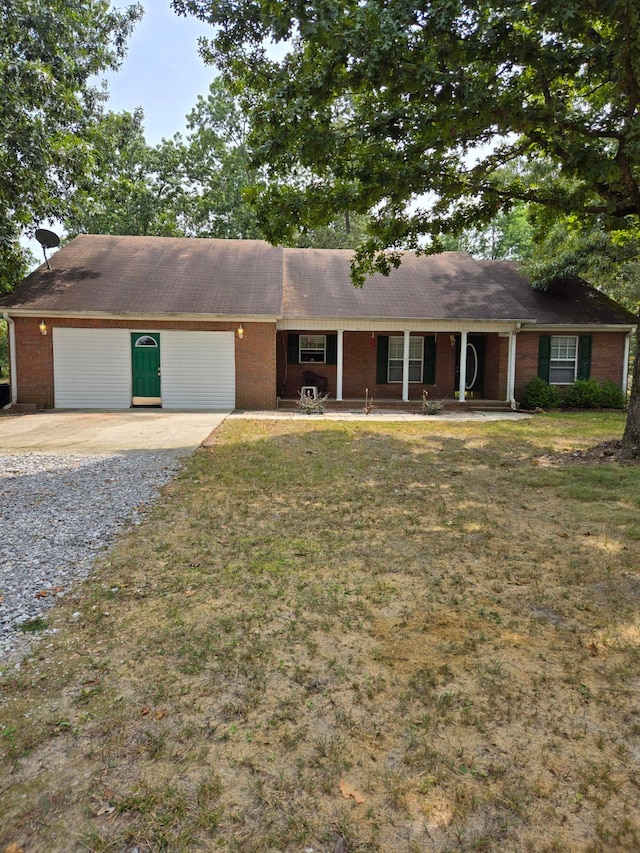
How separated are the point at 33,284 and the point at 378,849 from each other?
17.9m

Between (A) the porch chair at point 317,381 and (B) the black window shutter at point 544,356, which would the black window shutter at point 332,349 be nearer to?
(A) the porch chair at point 317,381

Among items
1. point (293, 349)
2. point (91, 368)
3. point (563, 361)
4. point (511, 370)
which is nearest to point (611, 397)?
point (563, 361)

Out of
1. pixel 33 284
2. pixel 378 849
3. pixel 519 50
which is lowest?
pixel 378 849

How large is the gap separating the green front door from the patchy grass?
11.7 meters

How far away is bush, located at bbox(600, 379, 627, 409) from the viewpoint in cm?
1647

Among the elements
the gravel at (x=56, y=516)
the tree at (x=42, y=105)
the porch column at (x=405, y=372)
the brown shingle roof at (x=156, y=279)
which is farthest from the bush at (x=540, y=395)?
the tree at (x=42, y=105)

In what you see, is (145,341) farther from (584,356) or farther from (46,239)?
(584,356)

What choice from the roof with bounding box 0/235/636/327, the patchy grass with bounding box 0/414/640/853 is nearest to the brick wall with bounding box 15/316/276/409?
the roof with bounding box 0/235/636/327

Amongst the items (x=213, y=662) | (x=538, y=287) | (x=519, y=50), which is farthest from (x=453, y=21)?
(x=538, y=287)

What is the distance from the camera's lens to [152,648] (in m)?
2.85

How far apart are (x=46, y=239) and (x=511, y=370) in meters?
15.3

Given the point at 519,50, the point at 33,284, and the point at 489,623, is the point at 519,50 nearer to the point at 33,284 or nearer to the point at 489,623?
the point at 489,623

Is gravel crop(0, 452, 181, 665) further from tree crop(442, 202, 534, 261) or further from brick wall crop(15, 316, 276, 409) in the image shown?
tree crop(442, 202, 534, 261)

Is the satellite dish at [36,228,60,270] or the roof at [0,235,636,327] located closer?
the roof at [0,235,636,327]
